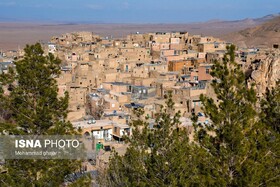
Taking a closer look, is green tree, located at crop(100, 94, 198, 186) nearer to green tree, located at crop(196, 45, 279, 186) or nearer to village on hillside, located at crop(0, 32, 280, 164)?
green tree, located at crop(196, 45, 279, 186)

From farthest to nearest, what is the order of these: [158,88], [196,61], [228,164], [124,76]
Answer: [196,61]
[124,76]
[158,88]
[228,164]

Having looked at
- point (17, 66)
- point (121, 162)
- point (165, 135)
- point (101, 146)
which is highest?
point (17, 66)

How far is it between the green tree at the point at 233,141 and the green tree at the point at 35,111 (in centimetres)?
399

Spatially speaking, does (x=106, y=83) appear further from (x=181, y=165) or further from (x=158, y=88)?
(x=181, y=165)

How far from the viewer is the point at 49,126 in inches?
581

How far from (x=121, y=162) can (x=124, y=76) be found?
2272 cm

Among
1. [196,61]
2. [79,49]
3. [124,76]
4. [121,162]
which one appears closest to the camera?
[121,162]

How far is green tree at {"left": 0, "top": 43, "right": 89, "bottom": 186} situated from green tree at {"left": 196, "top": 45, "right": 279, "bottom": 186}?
3991mm

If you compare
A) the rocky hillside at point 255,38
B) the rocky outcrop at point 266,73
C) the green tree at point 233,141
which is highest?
the green tree at point 233,141

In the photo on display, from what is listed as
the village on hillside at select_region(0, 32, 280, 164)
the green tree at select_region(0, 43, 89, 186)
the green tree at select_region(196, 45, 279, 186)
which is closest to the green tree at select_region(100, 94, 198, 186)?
the green tree at select_region(196, 45, 279, 186)

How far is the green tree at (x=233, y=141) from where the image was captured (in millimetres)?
13219

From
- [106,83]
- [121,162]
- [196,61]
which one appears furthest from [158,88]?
[121,162]

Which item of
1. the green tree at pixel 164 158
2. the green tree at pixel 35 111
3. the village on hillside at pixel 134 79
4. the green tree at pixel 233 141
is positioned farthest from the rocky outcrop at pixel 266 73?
the green tree at pixel 35 111

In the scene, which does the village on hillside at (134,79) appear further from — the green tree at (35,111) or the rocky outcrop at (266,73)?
the green tree at (35,111)
